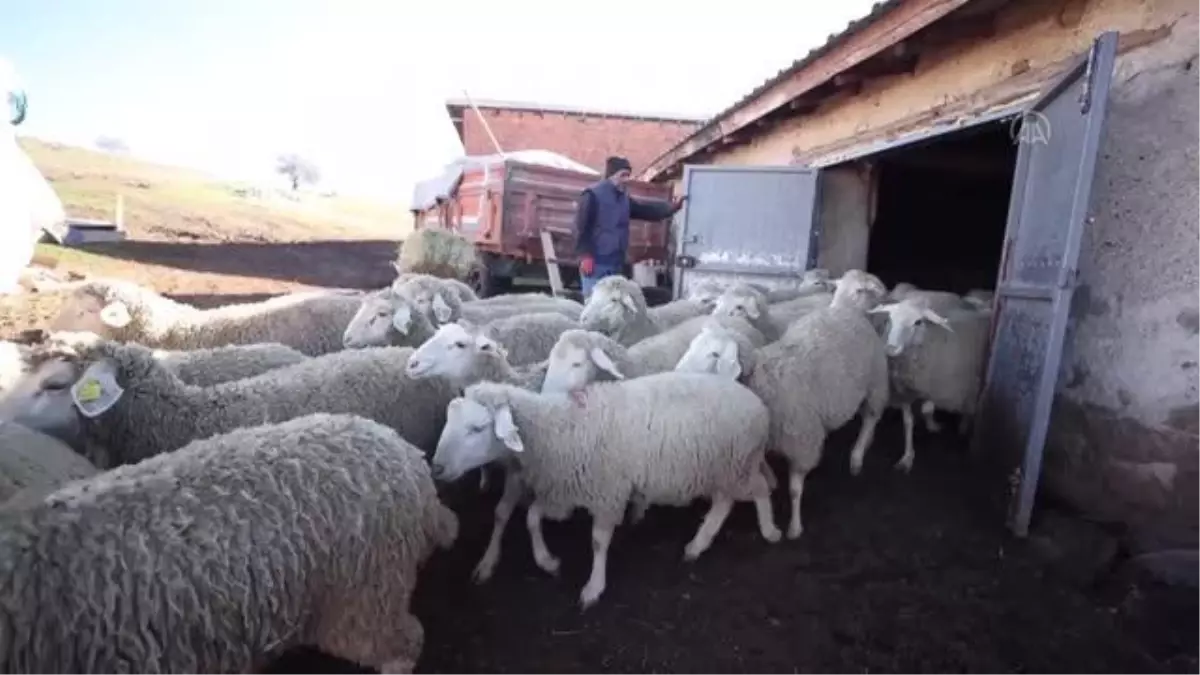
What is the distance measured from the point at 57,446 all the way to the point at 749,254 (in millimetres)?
6361

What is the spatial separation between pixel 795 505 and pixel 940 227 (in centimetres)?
800

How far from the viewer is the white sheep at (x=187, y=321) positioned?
15.3ft

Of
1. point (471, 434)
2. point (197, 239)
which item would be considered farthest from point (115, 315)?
point (197, 239)

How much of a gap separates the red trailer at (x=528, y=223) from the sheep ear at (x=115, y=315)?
621 cm

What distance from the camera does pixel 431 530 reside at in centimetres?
262

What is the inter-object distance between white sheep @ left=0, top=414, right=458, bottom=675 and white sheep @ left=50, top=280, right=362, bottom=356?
2.70 metres

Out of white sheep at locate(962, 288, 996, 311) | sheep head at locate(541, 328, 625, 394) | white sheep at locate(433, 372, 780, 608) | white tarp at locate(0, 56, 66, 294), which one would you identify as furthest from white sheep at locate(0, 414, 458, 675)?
white tarp at locate(0, 56, 66, 294)

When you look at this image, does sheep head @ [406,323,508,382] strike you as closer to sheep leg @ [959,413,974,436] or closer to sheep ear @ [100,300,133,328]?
sheep ear @ [100,300,133,328]

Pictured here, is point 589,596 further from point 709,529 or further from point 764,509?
point 764,509

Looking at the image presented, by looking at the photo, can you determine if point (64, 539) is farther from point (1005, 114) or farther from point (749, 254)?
point (749, 254)

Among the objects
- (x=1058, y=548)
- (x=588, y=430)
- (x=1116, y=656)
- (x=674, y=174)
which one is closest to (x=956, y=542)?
(x=1058, y=548)

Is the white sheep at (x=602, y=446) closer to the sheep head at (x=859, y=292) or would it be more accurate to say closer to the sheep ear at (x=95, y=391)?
the sheep ear at (x=95, y=391)

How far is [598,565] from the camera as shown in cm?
334

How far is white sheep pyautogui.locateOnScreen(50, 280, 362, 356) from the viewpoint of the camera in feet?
15.3
